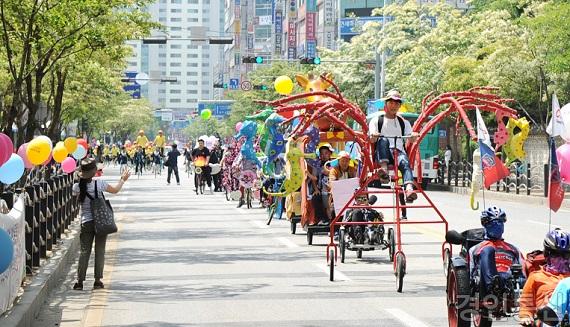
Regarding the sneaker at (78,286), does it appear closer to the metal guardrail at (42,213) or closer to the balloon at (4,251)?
the metal guardrail at (42,213)

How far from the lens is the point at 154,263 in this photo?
60.0 ft

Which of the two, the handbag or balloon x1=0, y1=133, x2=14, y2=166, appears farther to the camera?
the handbag

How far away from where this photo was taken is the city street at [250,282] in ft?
40.8

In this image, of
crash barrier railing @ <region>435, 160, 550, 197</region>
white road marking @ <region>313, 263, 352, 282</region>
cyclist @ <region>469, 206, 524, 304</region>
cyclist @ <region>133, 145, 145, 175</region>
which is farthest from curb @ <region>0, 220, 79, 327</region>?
cyclist @ <region>133, 145, 145, 175</region>

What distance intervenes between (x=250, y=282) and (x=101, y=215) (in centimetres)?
205

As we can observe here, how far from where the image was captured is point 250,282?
15.6 metres

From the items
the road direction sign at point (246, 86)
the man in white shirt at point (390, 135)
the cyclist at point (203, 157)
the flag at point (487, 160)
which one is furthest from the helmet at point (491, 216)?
the road direction sign at point (246, 86)

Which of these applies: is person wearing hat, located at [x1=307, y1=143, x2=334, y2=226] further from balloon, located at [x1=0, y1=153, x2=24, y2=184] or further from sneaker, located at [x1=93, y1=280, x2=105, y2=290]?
balloon, located at [x1=0, y1=153, x2=24, y2=184]

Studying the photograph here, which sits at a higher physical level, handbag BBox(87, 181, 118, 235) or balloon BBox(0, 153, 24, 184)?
balloon BBox(0, 153, 24, 184)

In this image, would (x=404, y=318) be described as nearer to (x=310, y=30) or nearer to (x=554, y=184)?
(x=554, y=184)

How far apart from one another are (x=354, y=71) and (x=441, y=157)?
14.8 meters

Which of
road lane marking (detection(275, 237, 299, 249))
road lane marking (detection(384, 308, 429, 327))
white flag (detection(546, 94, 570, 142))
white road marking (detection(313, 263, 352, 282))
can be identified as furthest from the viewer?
road lane marking (detection(275, 237, 299, 249))

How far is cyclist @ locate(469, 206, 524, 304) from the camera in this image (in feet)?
32.1

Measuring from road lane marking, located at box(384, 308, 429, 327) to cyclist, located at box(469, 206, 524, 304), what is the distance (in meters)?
1.69
